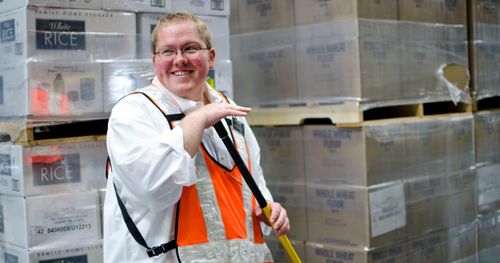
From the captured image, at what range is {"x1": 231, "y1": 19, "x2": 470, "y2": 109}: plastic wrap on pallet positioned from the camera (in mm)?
4109

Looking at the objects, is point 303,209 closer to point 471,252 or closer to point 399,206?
point 399,206

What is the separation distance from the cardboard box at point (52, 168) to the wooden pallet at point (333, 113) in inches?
53.9

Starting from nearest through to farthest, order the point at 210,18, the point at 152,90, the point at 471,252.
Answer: the point at 152,90
the point at 210,18
the point at 471,252

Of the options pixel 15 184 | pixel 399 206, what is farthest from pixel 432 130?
pixel 15 184

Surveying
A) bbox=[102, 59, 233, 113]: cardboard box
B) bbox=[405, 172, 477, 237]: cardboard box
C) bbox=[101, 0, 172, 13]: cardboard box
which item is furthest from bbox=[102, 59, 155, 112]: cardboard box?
bbox=[405, 172, 477, 237]: cardboard box

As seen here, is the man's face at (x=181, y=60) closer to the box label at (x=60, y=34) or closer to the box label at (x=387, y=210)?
the box label at (x=60, y=34)

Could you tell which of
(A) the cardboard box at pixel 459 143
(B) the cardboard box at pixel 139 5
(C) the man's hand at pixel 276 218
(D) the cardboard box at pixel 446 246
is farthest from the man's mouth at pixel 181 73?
(A) the cardboard box at pixel 459 143

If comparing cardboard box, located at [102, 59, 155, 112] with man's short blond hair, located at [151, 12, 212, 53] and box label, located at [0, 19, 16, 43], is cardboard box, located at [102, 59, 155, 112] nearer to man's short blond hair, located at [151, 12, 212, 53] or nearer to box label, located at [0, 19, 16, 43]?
box label, located at [0, 19, 16, 43]

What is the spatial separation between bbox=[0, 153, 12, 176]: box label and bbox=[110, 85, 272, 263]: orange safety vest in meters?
1.21

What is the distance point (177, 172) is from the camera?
2.37 metres

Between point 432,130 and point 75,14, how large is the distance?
2.52 meters

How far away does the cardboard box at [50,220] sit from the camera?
10.9ft

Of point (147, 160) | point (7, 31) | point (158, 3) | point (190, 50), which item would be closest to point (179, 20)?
point (190, 50)

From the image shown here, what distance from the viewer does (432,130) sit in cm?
456
